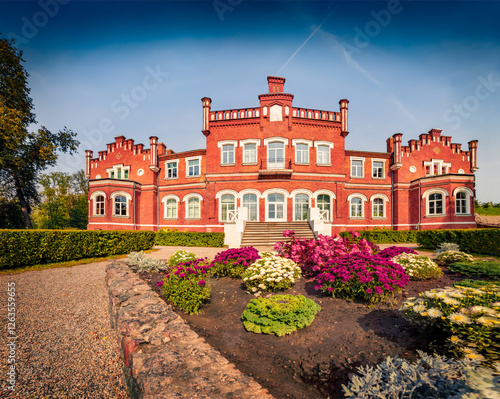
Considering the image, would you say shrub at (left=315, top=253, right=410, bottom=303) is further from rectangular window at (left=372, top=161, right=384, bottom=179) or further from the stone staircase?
rectangular window at (left=372, top=161, right=384, bottom=179)

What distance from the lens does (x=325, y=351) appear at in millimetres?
3264

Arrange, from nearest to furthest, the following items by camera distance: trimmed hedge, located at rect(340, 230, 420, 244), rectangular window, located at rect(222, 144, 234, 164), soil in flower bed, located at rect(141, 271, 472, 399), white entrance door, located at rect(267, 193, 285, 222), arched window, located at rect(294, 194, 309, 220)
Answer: soil in flower bed, located at rect(141, 271, 472, 399)
trimmed hedge, located at rect(340, 230, 420, 244)
white entrance door, located at rect(267, 193, 285, 222)
arched window, located at rect(294, 194, 309, 220)
rectangular window, located at rect(222, 144, 234, 164)

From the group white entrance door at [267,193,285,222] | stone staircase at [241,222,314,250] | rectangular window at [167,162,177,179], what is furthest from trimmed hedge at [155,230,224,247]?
rectangular window at [167,162,177,179]

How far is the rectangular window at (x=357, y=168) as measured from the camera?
22791 mm

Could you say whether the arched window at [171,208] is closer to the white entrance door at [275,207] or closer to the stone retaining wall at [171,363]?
the white entrance door at [275,207]

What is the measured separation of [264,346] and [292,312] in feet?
2.26

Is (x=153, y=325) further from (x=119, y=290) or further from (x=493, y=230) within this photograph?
(x=493, y=230)

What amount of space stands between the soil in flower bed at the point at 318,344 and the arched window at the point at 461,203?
21.8m

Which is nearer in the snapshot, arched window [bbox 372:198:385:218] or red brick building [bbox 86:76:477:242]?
red brick building [bbox 86:76:477:242]

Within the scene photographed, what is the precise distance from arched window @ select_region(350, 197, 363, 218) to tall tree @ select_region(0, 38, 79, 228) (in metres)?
27.9

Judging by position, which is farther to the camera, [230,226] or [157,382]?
[230,226]

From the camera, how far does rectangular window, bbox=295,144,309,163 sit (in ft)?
66.2

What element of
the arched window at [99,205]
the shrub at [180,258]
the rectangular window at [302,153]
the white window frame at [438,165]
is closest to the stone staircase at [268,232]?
the rectangular window at [302,153]

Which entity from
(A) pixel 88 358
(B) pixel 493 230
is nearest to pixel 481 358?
(A) pixel 88 358
